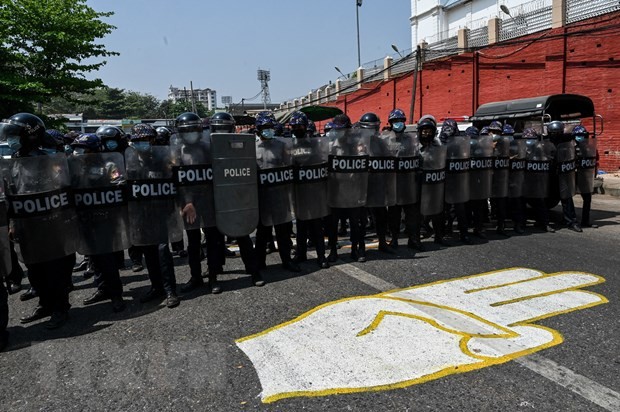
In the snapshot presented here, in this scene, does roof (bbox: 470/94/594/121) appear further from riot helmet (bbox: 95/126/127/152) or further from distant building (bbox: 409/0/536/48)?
distant building (bbox: 409/0/536/48)

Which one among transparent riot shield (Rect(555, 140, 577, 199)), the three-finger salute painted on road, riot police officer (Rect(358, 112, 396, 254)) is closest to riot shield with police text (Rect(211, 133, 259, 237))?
the three-finger salute painted on road

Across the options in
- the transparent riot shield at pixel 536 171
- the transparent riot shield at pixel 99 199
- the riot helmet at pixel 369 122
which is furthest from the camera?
the transparent riot shield at pixel 536 171

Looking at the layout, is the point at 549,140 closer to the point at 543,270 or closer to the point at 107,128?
the point at 543,270

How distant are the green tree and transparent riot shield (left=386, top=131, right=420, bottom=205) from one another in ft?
46.0

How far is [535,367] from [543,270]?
2.75 meters

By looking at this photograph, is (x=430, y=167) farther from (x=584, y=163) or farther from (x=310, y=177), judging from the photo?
(x=584, y=163)

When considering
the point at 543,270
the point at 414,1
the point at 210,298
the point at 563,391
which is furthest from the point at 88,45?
the point at 414,1

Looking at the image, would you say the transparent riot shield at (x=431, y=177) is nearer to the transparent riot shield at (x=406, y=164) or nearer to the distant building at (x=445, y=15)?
the transparent riot shield at (x=406, y=164)

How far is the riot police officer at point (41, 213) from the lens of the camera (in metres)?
4.16

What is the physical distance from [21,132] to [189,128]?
5.21 ft

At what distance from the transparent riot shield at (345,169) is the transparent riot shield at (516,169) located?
333 cm

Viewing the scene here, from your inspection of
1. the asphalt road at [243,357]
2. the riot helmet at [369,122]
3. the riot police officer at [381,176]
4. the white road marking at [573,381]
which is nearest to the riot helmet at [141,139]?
the asphalt road at [243,357]

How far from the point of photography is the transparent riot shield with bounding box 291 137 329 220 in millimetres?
5816

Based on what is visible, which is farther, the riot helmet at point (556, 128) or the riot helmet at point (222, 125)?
the riot helmet at point (556, 128)
